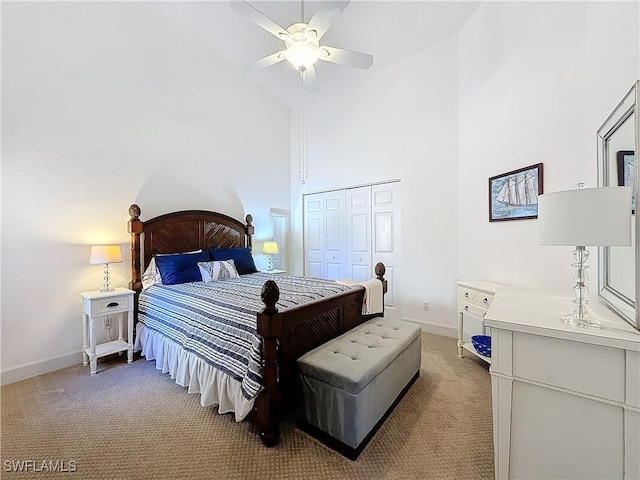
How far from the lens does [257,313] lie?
72.1 inches

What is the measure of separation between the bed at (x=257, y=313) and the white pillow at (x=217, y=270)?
170 mm

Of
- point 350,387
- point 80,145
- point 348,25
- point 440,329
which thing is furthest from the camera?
point 440,329

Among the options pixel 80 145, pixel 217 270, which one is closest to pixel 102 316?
pixel 217 270

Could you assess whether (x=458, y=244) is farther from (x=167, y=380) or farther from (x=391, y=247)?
(x=167, y=380)

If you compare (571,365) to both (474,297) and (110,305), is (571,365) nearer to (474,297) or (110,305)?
(474,297)

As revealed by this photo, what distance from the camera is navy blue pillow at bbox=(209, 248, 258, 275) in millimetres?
3816

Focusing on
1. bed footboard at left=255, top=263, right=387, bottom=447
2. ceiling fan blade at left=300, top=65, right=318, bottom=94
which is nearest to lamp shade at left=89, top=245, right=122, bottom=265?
bed footboard at left=255, top=263, right=387, bottom=447

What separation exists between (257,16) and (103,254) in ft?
8.58

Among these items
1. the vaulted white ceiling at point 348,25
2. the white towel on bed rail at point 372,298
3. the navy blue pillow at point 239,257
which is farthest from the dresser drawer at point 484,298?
the vaulted white ceiling at point 348,25

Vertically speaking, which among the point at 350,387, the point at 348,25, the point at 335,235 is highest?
the point at 348,25

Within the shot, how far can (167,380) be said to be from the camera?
257cm

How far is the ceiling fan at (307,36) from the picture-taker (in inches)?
85.1

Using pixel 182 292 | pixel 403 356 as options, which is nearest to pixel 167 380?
pixel 182 292

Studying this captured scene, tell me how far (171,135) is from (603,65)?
13.8ft
